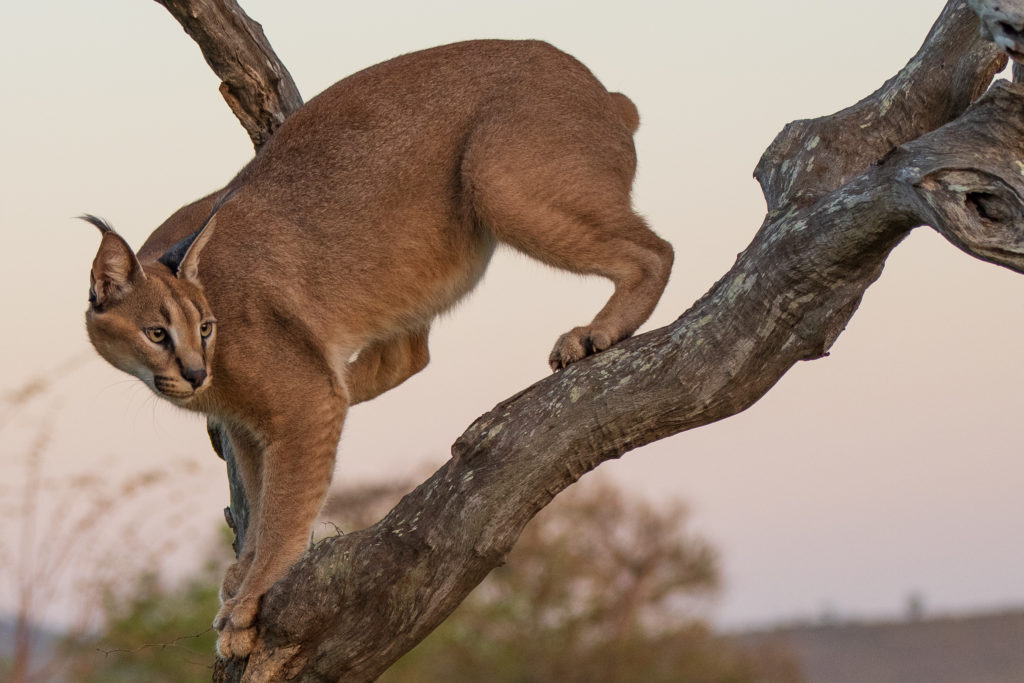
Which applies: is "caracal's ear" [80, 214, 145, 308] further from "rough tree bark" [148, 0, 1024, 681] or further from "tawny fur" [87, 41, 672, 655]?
"rough tree bark" [148, 0, 1024, 681]

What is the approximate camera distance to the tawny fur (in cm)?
512

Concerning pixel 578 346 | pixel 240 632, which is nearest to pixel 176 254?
pixel 240 632

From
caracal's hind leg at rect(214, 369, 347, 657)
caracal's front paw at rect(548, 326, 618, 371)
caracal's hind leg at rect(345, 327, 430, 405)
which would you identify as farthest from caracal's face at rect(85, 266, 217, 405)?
caracal's front paw at rect(548, 326, 618, 371)

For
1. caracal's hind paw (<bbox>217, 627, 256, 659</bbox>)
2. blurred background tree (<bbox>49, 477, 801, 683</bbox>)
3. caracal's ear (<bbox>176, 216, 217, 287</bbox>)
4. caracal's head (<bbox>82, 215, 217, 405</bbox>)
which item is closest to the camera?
caracal's hind paw (<bbox>217, 627, 256, 659</bbox>)

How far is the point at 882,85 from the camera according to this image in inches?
208

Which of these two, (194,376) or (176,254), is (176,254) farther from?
(194,376)

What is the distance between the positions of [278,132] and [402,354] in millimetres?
1340

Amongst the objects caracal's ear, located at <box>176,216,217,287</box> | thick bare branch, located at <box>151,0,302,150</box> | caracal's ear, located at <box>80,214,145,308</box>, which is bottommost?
caracal's ear, located at <box>80,214,145,308</box>

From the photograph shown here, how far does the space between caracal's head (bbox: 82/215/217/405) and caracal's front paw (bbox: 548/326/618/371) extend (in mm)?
1479

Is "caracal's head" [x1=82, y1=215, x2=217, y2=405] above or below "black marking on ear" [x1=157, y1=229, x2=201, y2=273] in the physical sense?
below

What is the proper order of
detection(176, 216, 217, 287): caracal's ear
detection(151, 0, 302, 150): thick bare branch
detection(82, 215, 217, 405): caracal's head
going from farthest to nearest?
1. detection(151, 0, 302, 150): thick bare branch
2. detection(176, 216, 217, 287): caracal's ear
3. detection(82, 215, 217, 405): caracal's head

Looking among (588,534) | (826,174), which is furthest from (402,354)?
(588,534)

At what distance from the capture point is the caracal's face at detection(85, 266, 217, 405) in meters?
5.04

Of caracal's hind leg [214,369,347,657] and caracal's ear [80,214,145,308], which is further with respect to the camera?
caracal's hind leg [214,369,347,657]
